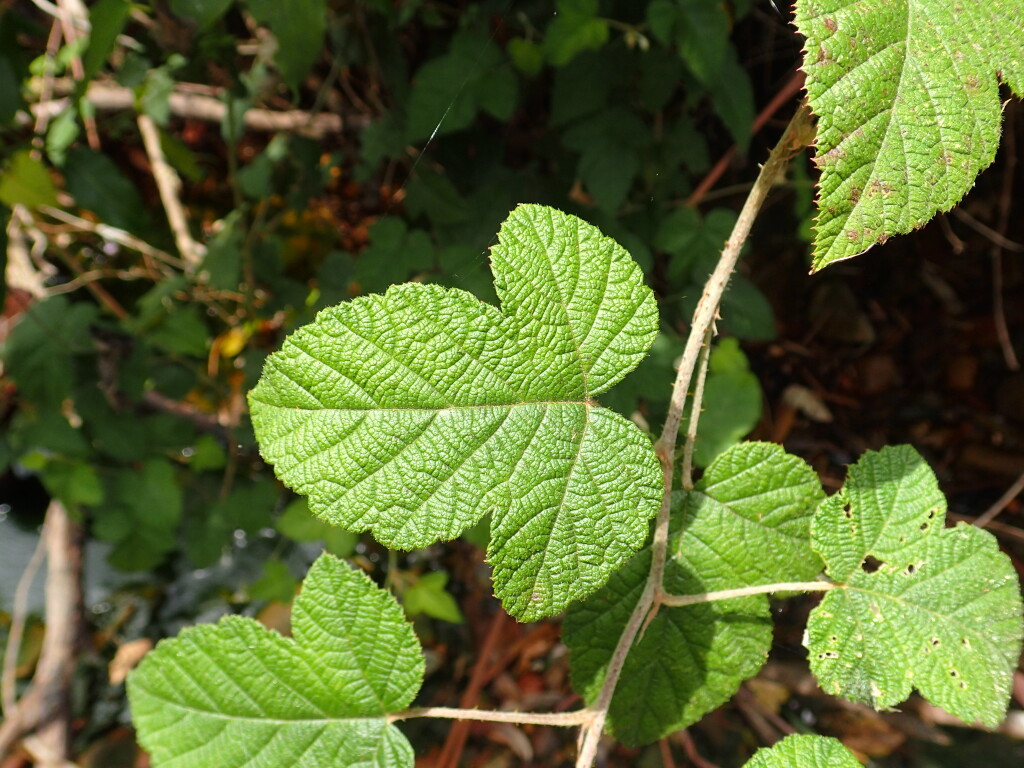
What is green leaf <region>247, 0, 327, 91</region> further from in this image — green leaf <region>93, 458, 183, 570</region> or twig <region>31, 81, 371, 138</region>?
green leaf <region>93, 458, 183, 570</region>

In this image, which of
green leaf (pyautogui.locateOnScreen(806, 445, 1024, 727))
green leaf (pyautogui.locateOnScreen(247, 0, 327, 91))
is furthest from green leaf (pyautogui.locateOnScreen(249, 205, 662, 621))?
green leaf (pyautogui.locateOnScreen(247, 0, 327, 91))

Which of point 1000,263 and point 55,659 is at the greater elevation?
point 1000,263

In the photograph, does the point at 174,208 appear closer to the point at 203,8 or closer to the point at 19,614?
the point at 203,8

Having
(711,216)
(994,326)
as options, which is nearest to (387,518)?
(711,216)

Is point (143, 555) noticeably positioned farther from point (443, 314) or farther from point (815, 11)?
point (815, 11)

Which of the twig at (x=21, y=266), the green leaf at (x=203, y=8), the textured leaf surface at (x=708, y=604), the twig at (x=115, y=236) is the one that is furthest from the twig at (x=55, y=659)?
the textured leaf surface at (x=708, y=604)

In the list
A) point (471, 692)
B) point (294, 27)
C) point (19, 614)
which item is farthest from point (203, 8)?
point (19, 614)
